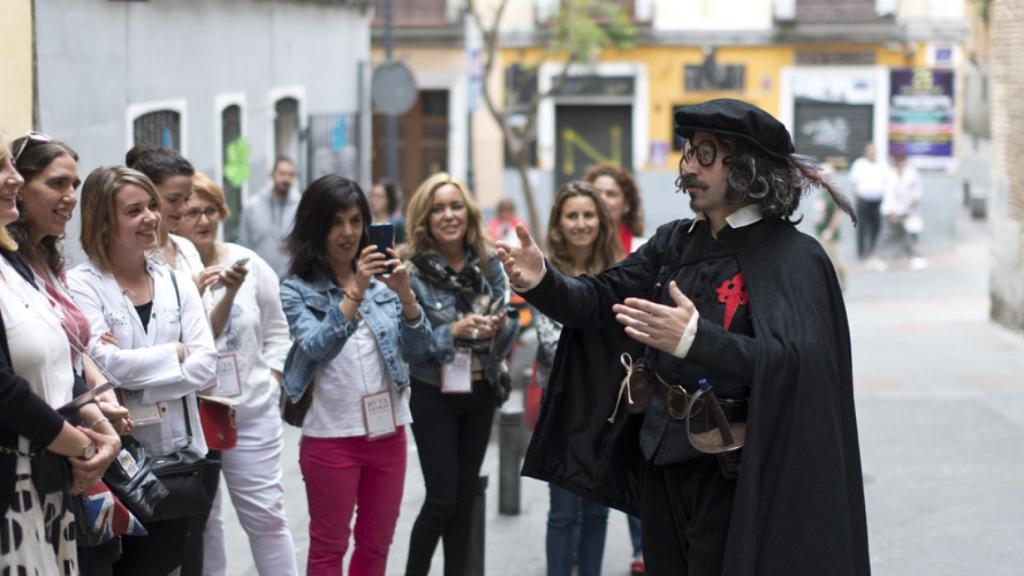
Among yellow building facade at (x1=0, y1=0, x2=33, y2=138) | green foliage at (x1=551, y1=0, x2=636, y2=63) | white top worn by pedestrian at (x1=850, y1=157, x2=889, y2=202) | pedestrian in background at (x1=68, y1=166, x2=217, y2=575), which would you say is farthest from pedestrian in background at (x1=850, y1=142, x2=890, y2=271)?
pedestrian in background at (x1=68, y1=166, x2=217, y2=575)

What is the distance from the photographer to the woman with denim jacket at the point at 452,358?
645 centimetres

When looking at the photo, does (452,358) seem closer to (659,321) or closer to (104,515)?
(104,515)

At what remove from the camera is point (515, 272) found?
481cm

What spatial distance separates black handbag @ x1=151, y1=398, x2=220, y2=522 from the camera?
5.10 meters

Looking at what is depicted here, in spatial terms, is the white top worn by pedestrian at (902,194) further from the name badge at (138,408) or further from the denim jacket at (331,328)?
the name badge at (138,408)

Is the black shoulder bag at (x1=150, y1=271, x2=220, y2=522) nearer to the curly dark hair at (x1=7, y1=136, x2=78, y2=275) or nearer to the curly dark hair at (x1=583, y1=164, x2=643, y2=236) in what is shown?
the curly dark hair at (x1=7, y1=136, x2=78, y2=275)

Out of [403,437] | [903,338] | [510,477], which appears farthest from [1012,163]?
[403,437]

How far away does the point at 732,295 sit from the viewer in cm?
466

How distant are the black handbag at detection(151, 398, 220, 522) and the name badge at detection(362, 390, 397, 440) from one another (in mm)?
939

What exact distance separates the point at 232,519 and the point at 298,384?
3.03 metres

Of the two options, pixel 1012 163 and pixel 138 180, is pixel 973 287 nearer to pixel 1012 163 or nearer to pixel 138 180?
pixel 1012 163

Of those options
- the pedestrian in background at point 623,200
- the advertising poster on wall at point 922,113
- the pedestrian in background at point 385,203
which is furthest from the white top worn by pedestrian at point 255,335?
the advertising poster on wall at point 922,113

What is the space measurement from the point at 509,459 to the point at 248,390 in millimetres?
2779

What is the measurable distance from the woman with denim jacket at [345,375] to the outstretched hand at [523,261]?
4.20 feet
